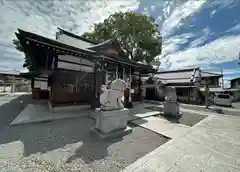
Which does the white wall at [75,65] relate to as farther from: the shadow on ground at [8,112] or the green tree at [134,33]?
the green tree at [134,33]

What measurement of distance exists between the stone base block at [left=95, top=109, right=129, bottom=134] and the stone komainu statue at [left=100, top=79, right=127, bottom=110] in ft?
0.60

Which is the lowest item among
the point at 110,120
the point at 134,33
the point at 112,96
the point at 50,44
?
the point at 110,120

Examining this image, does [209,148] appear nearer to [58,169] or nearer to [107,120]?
[107,120]

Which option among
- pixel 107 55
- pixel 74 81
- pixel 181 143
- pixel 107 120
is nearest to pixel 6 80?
pixel 74 81

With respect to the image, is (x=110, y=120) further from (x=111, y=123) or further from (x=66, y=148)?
(x=66, y=148)

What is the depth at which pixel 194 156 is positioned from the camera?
2.80m

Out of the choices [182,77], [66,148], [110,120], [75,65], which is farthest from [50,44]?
[182,77]

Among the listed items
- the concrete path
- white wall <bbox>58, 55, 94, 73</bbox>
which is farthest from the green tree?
the concrete path

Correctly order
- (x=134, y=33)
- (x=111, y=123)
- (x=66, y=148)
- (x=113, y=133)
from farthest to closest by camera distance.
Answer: (x=134, y=33), (x=111, y=123), (x=113, y=133), (x=66, y=148)

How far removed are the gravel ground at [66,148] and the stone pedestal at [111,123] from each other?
20cm

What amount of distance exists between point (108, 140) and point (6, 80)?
3142cm

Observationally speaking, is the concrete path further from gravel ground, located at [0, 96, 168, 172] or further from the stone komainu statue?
the stone komainu statue

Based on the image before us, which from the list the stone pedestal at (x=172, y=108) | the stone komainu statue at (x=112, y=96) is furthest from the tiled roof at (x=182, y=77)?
the stone komainu statue at (x=112, y=96)

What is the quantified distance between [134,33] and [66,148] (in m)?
15.7
